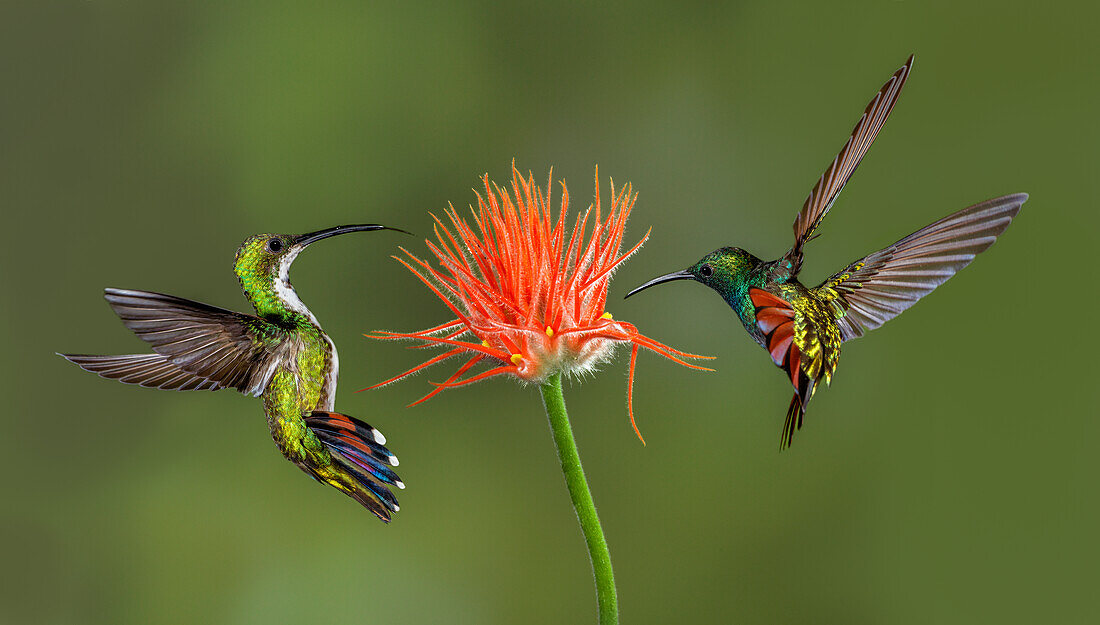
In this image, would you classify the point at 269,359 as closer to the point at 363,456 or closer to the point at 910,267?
the point at 363,456

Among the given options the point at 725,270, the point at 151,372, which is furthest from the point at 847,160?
the point at 151,372

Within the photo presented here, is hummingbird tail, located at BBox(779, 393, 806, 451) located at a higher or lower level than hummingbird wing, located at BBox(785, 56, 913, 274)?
lower

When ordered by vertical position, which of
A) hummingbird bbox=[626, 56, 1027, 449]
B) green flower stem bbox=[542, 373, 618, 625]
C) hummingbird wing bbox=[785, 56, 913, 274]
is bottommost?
green flower stem bbox=[542, 373, 618, 625]

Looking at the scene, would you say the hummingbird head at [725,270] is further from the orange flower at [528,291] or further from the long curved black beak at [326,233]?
the long curved black beak at [326,233]

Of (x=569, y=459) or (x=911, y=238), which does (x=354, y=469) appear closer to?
(x=569, y=459)

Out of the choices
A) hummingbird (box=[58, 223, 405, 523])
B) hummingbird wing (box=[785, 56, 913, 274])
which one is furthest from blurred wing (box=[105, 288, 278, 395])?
hummingbird wing (box=[785, 56, 913, 274])

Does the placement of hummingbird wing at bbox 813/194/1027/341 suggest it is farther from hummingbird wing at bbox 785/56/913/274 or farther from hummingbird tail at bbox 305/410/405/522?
hummingbird tail at bbox 305/410/405/522

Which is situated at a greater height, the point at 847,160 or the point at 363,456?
the point at 847,160
